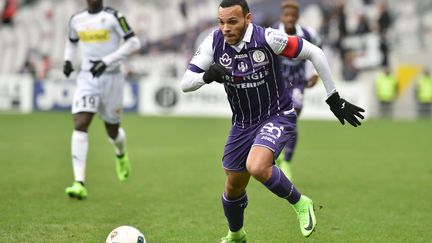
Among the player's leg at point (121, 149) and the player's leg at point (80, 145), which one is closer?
the player's leg at point (80, 145)

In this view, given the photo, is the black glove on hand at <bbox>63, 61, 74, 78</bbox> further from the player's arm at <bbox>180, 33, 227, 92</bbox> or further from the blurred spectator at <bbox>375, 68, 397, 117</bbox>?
the blurred spectator at <bbox>375, 68, 397, 117</bbox>

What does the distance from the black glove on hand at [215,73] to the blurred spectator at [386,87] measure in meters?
25.3

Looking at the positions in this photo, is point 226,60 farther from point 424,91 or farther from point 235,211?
point 424,91

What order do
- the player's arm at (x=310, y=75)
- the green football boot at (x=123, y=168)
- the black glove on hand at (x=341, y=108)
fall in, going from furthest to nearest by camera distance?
the player's arm at (x=310, y=75) < the green football boot at (x=123, y=168) < the black glove on hand at (x=341, y=108)

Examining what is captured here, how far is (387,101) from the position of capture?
3145 centimetres

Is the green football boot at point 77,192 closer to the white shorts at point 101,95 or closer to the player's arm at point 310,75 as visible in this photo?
the white shorts at point 101,95

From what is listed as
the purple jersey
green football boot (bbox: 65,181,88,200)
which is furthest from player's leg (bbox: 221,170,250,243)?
green football boot (bbox: 65,181,88,200)

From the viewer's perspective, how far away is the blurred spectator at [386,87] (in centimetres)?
3083

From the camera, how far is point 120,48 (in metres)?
10.5

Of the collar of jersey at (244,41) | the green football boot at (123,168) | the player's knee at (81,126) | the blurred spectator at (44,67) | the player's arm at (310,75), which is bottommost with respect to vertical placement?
the blurred spectator at (44,67)

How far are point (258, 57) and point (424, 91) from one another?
2552 centimetres

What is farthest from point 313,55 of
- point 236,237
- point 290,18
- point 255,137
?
point 290,18

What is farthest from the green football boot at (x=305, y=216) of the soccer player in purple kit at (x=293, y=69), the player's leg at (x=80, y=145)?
the soccer player in purple kit at (x=293, y=69)

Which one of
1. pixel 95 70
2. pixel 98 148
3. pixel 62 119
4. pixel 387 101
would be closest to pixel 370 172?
pixel 95 70
